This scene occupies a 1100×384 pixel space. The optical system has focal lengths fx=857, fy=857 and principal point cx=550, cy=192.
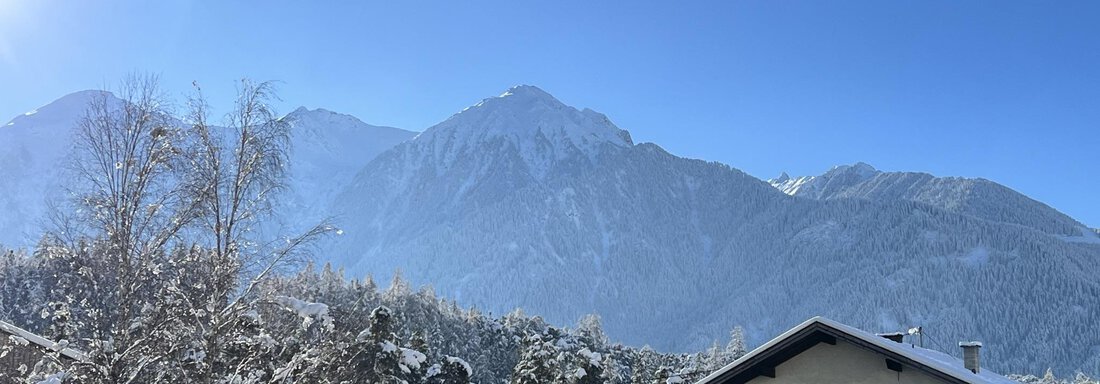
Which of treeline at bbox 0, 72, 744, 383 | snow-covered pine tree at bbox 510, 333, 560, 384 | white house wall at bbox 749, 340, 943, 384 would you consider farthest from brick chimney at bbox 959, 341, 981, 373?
snow-covered pine tree at bbox 510, 333, 560, 384

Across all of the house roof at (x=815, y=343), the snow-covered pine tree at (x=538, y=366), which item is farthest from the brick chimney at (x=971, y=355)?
the snow-covered pine tree at (x=538, y=366)

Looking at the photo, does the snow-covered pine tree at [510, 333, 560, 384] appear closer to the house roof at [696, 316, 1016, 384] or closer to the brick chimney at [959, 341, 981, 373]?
the brick chimney at [959, 341, 981, 373]

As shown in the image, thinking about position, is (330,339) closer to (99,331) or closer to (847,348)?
(99,331)

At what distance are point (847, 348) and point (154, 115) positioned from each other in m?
11.5

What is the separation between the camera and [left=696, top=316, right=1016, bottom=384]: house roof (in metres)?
13.5

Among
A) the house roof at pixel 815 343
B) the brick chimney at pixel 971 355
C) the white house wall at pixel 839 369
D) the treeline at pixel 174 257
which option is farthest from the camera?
the brick chimney at pixel 971 355

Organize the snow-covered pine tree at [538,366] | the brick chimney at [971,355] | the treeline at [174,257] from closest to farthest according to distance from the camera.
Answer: the treeline at [174,257], the brick chimney at [971,355], the snow-covered pine tree at [538,366]

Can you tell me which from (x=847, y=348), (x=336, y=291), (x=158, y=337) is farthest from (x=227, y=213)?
(x=336, y=291)

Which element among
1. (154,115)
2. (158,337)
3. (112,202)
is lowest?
(158,337)

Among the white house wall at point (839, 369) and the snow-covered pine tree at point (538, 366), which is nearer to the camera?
the white house wall at point (839, 369)

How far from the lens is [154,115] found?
10.5 metres

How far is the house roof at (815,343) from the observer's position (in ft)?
44.3

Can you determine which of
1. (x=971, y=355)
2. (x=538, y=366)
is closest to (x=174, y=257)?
(x=971, y=355)

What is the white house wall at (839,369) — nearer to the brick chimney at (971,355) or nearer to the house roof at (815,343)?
the house roof at (815,343)
